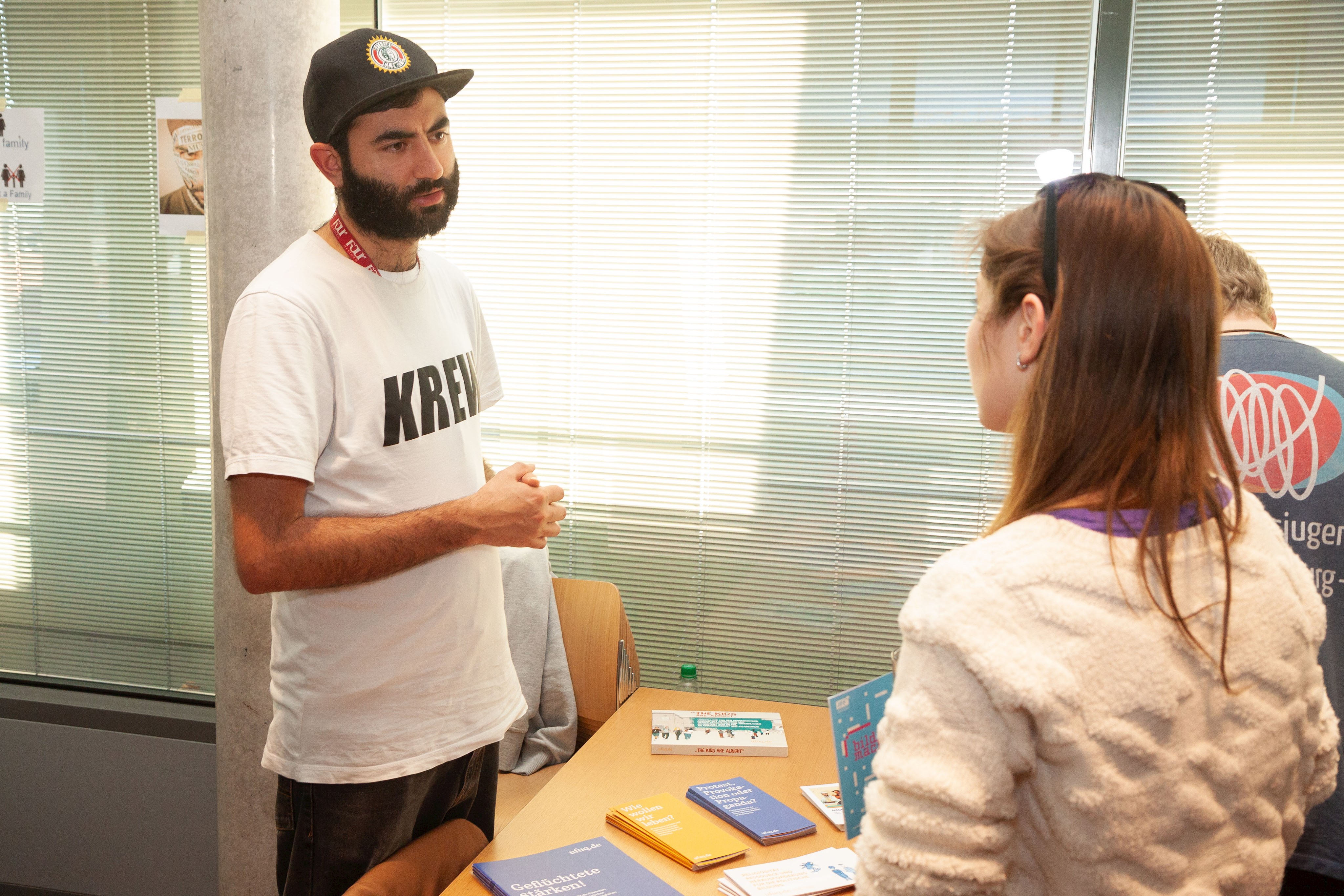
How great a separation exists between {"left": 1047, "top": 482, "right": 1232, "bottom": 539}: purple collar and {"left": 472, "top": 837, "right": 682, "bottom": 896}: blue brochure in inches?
33.2

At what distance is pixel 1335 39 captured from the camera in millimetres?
2389

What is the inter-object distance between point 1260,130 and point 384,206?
7.30ft

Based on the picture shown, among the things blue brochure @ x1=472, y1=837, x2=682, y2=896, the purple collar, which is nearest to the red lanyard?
blue brochure @ x1=472, y1=837, x2=682, y2=896

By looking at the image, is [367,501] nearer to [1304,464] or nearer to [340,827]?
[340,827]

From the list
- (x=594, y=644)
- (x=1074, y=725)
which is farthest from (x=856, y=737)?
(x=594, y=644)

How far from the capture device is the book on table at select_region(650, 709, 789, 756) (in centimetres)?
188

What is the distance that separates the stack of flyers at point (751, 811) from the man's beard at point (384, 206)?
110 cm

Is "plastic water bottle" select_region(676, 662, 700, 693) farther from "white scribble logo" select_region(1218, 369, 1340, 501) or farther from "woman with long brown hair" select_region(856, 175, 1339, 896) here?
"woman with long brown hair" select_region(856, 175, 1339, 896)

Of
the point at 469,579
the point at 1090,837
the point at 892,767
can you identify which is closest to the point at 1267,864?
the point at 1090,837

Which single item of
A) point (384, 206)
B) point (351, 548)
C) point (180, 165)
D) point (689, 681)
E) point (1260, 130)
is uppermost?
point (1260, 130)

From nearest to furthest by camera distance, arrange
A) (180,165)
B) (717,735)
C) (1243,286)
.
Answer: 1. (1243,286)
2. (717,735)
3. (180,165)

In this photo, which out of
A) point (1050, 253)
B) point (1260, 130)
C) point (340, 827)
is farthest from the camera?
point (1260, 130)

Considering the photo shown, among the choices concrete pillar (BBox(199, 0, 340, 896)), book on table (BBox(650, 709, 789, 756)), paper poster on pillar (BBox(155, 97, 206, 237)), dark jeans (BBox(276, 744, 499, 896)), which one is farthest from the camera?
paper poster on pillar (BBox(155, 97, 206, 237))

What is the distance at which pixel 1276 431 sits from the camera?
1646 mm
